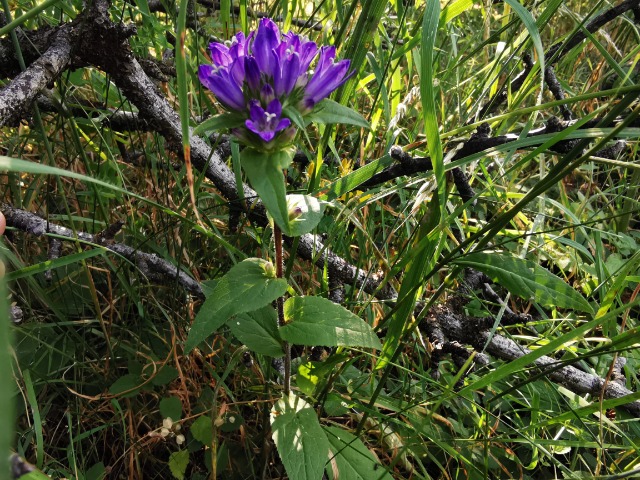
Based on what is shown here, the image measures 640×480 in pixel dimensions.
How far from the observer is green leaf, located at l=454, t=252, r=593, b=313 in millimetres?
1057

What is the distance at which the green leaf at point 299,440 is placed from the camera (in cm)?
99

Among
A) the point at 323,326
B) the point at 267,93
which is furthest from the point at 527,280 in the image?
the point at 267,93

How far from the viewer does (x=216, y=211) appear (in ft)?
5.48

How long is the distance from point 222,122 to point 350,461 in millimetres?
747

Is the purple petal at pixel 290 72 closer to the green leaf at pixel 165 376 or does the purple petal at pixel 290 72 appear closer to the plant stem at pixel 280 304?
the plant stem at pixel 280 304

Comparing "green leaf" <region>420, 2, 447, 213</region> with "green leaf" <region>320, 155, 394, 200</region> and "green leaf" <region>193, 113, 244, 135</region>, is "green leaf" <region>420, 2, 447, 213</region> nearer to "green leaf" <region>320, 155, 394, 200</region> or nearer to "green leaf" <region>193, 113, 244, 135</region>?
"green leaf" <region>320, 155, 394, 200</region>

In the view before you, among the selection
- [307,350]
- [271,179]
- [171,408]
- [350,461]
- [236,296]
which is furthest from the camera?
[307,350]

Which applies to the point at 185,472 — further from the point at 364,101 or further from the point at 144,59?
the point at 364,101

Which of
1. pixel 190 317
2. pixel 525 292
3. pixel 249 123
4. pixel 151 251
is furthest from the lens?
pixel 151 251

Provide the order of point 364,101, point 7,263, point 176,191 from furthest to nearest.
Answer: point 364,101 < point 176,191 < point 7,263

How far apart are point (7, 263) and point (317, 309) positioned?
75 centimetres

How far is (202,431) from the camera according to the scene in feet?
4.00

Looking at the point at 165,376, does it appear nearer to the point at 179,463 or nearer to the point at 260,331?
the point at 179,463

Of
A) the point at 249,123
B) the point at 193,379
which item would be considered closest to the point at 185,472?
the point at 193,379
